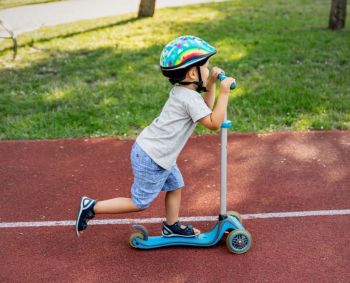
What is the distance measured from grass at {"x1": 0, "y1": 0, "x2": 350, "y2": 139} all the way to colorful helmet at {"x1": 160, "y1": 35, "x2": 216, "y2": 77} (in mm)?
2995

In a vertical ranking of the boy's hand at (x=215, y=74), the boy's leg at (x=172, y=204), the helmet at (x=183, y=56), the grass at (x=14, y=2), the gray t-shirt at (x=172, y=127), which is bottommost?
the grass at (x=14, y=2)

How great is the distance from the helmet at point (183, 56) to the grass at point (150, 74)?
297 centimetres

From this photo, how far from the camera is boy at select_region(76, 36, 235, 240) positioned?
386 centimetres

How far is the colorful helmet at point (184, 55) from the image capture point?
12.6 feet

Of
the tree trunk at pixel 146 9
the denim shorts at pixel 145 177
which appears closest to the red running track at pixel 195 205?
the denim shorts at pixel 145 177

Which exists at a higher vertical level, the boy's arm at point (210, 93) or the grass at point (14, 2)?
the boy's arm at point (210, 93)

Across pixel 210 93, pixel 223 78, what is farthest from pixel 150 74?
pixel 223 78

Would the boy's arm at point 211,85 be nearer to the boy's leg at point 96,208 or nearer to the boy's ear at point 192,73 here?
the boy's ear at point 192,73

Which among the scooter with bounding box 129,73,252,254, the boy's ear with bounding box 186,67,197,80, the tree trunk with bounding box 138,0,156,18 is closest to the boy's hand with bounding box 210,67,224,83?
the boy's ear with bounding box 186,67,197,80

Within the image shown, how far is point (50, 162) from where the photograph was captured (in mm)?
6070

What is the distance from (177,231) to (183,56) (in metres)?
1.35

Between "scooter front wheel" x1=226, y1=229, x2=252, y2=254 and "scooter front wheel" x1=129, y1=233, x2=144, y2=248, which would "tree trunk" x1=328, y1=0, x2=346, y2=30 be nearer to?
"scooter front wheel" x1=226, y1=229, x2=252, y2=254

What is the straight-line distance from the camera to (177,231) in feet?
14.2

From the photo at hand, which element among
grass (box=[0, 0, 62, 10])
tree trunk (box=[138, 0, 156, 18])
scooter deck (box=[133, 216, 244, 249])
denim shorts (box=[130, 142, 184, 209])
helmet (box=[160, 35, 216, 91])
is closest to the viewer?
helmet (box=[160, 35, 216, 91])
